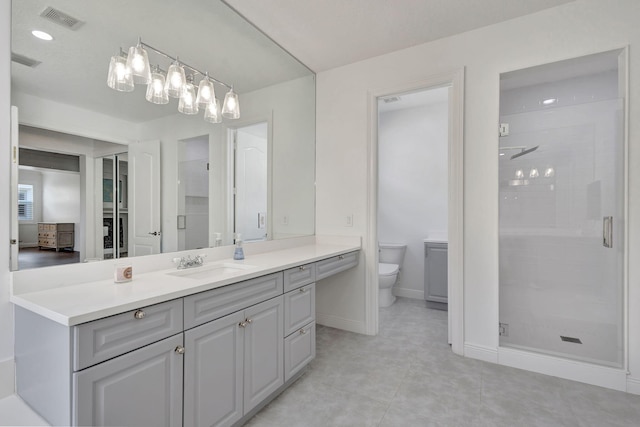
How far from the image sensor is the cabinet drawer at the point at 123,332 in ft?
3.12

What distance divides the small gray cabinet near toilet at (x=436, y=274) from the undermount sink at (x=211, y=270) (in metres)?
2.45

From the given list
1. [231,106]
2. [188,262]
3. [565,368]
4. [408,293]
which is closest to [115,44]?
[231,106]

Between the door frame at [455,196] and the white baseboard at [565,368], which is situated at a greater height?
the door frame at [455,196]

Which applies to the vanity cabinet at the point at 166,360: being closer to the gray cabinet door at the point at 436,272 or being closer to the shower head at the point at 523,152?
the shower head at the point at 523,152

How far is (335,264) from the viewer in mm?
2432

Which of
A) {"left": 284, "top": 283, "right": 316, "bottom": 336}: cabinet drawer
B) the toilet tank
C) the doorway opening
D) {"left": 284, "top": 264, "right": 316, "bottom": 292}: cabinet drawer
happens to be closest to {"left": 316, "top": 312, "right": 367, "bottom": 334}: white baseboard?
the doorway opening

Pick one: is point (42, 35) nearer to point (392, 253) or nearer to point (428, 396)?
point (428, 396)

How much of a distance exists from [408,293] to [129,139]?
357 centimetres

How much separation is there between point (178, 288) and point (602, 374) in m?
2.67

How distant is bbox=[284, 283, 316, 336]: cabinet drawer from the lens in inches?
73.0

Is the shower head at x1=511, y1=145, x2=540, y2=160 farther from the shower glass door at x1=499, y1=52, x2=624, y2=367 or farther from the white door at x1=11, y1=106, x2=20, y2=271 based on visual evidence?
the white door at x1=11, y1=106, x2=20, y2=271

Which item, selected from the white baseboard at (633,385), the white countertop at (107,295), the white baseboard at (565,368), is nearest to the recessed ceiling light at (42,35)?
the white countertop at (107,295)

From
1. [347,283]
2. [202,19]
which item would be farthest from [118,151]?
[347,283]

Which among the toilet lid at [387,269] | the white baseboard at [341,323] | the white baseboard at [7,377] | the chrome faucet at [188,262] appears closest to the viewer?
the white baseboard at [7,377]
